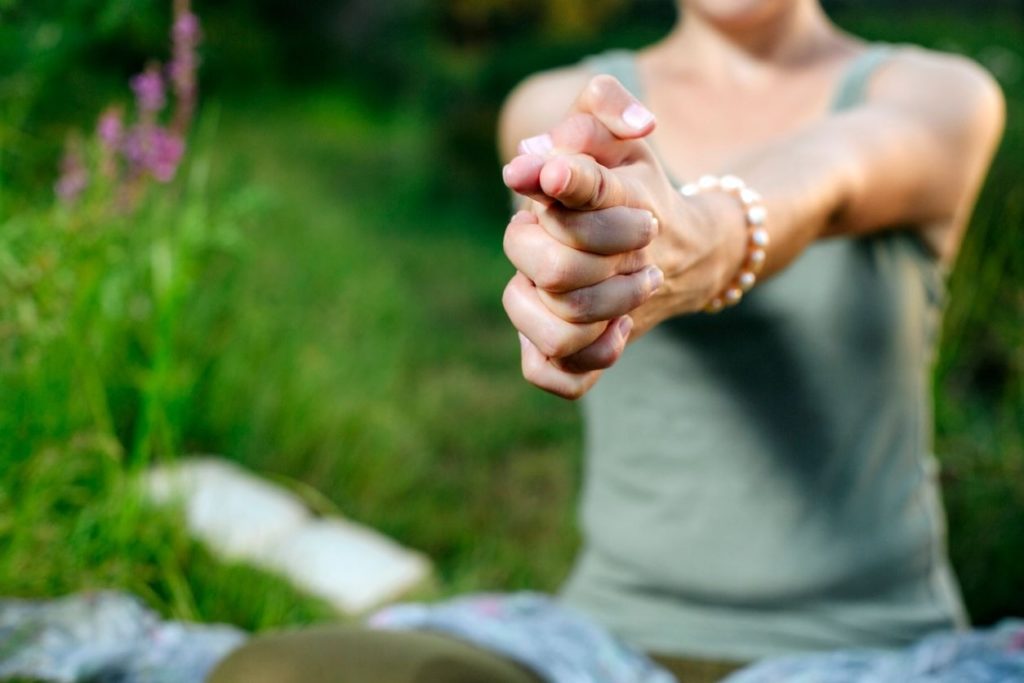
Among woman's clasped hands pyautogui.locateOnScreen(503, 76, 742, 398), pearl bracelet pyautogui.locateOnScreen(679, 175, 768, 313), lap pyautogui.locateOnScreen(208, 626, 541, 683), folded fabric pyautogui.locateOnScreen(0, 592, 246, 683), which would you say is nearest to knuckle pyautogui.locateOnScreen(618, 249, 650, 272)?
woman's clasped hands pyautogui.locateOnScreen(503, 76, 742, 398)

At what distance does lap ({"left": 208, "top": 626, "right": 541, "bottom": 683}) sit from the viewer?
122 centimetres

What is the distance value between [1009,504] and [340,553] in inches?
53.3

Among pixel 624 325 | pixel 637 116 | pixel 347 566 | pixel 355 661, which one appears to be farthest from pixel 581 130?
pixel 347 566

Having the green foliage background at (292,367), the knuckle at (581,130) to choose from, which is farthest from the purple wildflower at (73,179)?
the knuckle at (581,130)

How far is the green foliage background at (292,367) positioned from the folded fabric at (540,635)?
625 mm

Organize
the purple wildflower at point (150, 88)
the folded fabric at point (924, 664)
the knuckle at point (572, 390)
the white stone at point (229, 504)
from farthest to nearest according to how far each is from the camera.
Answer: the white stone at point (229, 504)
the purple wildflower at point (150, 88)
the folded fabric at point (924, 664)
the knuckle at point (572, 390)

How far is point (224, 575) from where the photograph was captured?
203 centimetres

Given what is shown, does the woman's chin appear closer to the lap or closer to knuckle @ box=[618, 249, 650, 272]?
knuckle @ box=[618, 249, 650, 272]

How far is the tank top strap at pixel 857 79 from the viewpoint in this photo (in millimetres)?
1489

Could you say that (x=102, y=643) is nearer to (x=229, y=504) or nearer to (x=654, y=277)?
(x=229, y=504)

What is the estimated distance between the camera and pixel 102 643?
1.46 metres

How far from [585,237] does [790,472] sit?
2.51 ft

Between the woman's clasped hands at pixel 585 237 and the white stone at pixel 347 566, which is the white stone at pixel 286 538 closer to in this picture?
the white stone at pixel 347 566

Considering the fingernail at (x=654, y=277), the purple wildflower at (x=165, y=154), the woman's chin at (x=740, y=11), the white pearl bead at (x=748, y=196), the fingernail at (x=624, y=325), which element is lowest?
the purple wildflower at (x=165, y=154)
